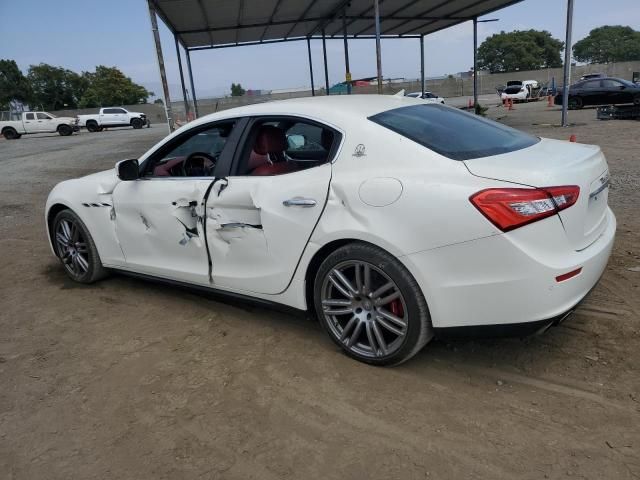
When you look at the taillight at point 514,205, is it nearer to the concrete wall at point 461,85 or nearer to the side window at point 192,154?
the side window at point 192,154

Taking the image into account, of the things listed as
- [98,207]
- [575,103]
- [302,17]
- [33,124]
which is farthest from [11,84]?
[98,207]

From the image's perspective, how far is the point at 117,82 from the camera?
6944 cm

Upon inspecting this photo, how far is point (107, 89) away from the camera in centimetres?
6831

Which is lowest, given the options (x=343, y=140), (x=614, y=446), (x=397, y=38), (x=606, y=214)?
(x=614, y=446)

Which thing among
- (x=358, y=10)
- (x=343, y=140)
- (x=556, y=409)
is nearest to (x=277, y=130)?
(x=343, y=140)

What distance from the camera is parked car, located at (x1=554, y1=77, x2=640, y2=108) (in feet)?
72.9

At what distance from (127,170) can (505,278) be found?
2.84 meters

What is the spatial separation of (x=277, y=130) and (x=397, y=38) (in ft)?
67.3

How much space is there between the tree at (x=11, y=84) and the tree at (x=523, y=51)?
268 feet

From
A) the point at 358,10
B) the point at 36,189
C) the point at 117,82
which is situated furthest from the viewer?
the point at 117,82

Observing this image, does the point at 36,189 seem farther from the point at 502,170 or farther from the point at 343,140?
the point at 502,170

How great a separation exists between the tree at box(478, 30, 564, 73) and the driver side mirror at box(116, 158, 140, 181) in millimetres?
100656

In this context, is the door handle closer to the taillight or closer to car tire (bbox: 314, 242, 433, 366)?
car tire (bbox: 314, 242, 433, 366)

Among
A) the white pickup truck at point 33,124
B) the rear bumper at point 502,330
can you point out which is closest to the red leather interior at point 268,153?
the rear bumper at point 502,330
